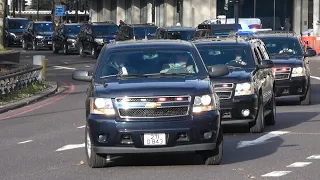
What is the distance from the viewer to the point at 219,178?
10.7m

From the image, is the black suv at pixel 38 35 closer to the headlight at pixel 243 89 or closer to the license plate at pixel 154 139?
the headlight at pixel 243 89

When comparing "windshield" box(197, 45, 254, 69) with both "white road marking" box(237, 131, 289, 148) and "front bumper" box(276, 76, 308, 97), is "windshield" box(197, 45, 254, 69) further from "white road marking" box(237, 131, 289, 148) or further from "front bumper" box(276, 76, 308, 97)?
"front bumper" box(276, 76, 308, 97)

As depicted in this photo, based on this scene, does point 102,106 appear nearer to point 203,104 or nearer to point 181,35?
point 203,104

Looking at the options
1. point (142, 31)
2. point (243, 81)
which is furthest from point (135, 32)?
point (243, 81)

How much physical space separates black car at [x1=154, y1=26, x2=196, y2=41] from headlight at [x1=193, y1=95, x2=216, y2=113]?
2250 centimetres

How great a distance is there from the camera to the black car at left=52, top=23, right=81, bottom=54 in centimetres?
5116

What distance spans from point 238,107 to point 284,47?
7.87m

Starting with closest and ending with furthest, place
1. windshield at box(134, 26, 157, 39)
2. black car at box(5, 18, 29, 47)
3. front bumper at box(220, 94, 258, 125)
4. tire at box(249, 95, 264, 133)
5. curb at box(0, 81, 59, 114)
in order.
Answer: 1. front bumper at box(220, 94, 258, 125)
2. tire at box(249, 95, 264, 133)
3. curb at box(0, 81, 59, 114)
4. windshield at box(134, 26, 157, 39)
5. black car at box(5, 18, 29, 47)

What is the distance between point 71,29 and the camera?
172 feet

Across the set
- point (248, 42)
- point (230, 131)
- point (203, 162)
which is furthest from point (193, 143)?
point (248, 42)

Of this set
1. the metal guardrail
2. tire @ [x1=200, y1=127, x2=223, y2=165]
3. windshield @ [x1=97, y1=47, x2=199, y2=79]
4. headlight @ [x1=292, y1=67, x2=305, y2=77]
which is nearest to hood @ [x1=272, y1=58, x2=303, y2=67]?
headlight @ [x1=292, y1=67, x2=305, y2=77]

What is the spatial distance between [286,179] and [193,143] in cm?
126

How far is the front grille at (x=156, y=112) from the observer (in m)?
11.0

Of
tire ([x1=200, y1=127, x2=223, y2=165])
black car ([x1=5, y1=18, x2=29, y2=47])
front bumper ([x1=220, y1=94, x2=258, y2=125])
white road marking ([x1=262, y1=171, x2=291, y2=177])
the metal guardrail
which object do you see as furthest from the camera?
black car ([x1=5, y1=18, x2=29, y2=47])
